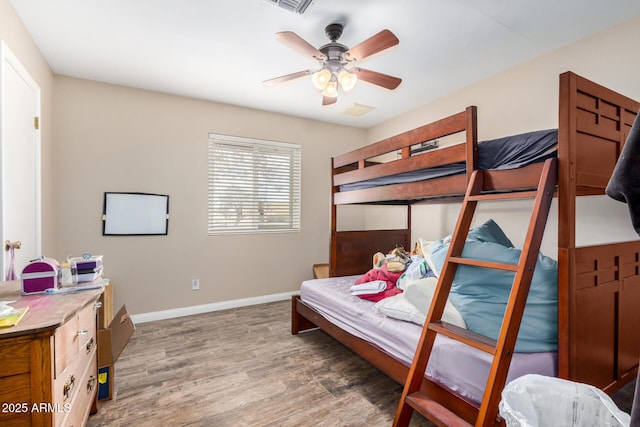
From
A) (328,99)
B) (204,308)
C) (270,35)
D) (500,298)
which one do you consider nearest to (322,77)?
(328,99)

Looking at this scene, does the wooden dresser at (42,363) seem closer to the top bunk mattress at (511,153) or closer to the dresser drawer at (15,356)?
the dresser drawer at (15,356)

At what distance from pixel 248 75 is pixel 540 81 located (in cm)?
279

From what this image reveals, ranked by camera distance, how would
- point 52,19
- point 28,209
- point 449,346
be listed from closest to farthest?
1. point 449,346
2. point 52,19
3. point 28,209

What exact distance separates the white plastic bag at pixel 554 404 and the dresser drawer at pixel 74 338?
1661mm

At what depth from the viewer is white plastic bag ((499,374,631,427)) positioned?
1.05m

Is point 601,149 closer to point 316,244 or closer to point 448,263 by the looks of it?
point 448,263

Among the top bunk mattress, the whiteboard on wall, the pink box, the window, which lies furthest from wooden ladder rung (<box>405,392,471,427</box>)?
the whiteboard on wall

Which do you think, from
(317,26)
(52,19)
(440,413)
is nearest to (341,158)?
(317,26)

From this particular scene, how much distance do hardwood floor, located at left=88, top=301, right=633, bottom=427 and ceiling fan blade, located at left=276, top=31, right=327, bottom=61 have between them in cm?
235

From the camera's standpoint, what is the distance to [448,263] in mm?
1556

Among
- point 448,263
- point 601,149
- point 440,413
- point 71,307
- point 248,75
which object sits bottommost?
point 440,413

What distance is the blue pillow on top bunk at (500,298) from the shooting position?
1409mm

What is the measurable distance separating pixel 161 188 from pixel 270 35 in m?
2.14

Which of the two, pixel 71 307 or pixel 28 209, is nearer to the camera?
pixel 71 307
